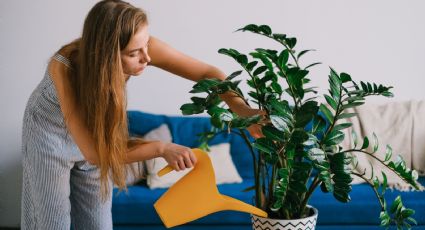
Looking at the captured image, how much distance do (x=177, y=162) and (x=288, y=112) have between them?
301mm

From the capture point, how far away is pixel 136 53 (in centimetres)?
147

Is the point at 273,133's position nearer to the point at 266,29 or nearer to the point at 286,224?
the point at 286,224

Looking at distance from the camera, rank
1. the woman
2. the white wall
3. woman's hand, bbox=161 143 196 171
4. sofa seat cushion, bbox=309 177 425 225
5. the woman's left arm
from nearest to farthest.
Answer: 1. woman's hand, bbox=161 143 196 171
2. the woman
3. the woman's left arm
4. sofa seat cushion, bbox=309 177 425 225
5. the white wall

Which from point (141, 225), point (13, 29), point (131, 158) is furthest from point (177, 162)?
point (13, 29)

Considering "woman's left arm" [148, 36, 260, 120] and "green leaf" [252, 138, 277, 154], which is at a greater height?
"woman's left arm" [148, 36, 260, 120]

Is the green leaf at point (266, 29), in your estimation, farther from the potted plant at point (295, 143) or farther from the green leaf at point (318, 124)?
the green leaf at point (318, 124)

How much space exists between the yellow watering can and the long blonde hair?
0.27 m

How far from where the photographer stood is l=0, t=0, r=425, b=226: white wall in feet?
10.8

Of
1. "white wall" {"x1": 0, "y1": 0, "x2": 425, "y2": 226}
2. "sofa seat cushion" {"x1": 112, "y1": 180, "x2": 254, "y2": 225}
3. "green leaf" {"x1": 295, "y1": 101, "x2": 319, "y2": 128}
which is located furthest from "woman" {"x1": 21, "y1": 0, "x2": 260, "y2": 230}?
"white wall" {"x1": 0, "y1": 0, "x2": 425, "y2": 226}

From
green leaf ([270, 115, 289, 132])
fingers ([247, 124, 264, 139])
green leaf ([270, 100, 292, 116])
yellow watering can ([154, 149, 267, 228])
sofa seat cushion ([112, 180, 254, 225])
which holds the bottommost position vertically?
sofa seat cushion ([112, 180, 254, 225])

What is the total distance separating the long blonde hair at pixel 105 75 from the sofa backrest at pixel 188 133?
1523 millimetres

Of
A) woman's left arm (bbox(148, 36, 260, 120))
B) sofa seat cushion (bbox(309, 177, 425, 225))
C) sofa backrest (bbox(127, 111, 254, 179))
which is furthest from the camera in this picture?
sofa backrest (bbox(127, 111, 254, 179))

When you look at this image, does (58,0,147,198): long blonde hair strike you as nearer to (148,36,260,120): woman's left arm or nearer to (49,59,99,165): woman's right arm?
(49,59,99,165): woman's right arm

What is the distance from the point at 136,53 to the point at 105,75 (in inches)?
4.0
